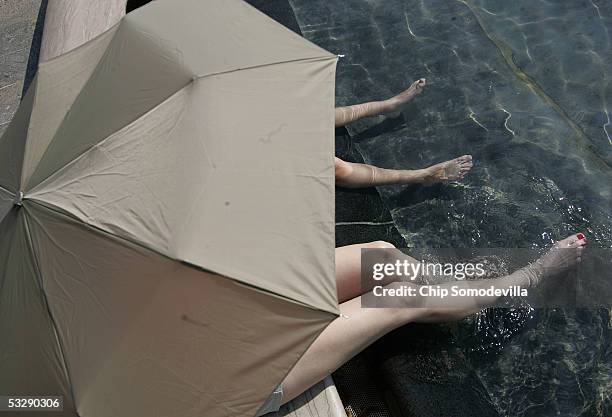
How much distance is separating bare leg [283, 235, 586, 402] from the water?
0.23 meters

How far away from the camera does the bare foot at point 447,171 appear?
488cm

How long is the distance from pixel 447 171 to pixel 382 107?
2.78 ft

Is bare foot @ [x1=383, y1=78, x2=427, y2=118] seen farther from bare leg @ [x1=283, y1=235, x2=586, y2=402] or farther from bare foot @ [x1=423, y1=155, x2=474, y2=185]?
bare leg @ [x1=283, y1=235, x2=586, y2=402]

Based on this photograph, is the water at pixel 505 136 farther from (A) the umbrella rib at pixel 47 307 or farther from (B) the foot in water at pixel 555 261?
(A) the umbrella rib at pixel 47 307

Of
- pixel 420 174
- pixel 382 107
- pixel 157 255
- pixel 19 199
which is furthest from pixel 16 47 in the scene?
pixel 157 255

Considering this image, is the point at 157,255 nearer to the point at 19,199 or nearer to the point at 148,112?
the point at 19,199

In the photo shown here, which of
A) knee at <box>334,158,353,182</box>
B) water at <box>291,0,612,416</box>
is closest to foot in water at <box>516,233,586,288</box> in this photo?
water at <box>291,0,612,416</box>

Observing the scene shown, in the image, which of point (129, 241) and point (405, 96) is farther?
point (405, 96)

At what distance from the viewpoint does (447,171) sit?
4883 millimetres

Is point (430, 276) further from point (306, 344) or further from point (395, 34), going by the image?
point (395, 34)

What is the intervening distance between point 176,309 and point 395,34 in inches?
169

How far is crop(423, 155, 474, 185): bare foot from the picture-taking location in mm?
4879

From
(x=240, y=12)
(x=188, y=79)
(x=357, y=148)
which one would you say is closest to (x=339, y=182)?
(x=357, y=148)

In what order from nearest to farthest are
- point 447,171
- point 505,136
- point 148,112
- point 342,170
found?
point 148,112
point 342,170
point 447,171
point 505,136
